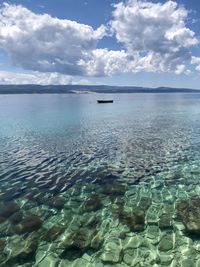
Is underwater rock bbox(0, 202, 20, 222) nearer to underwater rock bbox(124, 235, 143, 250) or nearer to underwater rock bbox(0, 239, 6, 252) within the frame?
underwater rock bbox(0, 239, 6, 252)

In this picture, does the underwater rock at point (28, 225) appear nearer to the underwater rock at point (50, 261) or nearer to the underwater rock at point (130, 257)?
the underwater rock at point (50, 261)

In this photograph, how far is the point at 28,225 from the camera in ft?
54.0

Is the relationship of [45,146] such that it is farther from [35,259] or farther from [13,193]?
[35,259]

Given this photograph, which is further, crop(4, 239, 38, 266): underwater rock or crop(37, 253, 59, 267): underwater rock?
crop(4, 239, 38, 266): underwater rock

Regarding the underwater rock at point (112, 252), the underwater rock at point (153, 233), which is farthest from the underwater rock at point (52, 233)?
the underwater rock at point (153, 233)

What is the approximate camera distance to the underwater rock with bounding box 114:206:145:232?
15.8 meters

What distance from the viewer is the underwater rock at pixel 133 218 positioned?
1578cm

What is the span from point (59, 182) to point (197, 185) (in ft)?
42.5

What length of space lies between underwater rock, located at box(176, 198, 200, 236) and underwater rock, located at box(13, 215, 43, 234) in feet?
31.7

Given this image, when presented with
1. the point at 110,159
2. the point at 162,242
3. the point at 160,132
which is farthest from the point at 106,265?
the point at 160,132

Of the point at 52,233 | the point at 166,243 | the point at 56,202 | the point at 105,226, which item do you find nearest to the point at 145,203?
the point at 105,226

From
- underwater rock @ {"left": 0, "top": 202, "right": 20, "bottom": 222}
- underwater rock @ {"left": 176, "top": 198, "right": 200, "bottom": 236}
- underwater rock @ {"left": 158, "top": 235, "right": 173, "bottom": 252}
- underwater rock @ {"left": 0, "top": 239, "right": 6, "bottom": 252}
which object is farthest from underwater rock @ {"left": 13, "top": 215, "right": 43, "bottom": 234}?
underwater rock @ {"left": 176, "top": 198, "right": 200, "bottom": 236}

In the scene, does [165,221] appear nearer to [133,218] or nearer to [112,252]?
[133,218]

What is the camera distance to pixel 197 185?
73.5 feet
